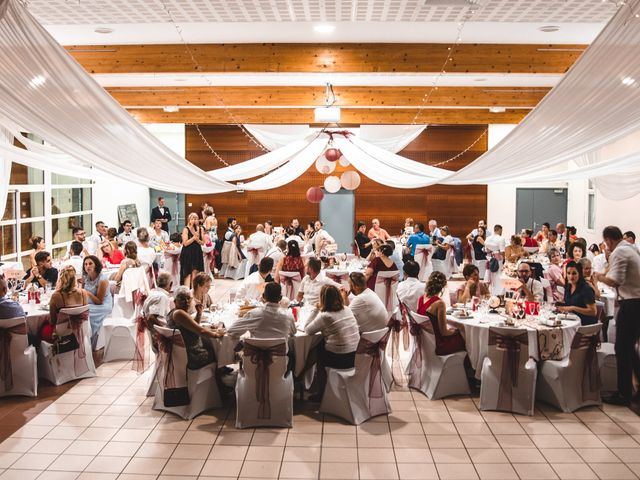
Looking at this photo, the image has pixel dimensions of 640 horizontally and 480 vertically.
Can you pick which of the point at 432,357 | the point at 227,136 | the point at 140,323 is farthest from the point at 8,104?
the point at 227,136

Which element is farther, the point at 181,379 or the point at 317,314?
the point at 317,314

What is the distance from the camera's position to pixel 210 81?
33.9ft

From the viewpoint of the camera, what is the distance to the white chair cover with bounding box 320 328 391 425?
17.4ft

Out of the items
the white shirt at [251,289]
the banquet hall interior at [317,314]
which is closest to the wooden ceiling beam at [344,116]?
the banquet hall interior at [317,314]

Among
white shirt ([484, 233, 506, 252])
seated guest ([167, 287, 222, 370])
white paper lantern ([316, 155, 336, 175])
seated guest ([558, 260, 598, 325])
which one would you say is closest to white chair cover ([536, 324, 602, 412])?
seated guest ([558, 260, 598, 325])

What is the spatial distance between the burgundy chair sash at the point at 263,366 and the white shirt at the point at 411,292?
217 cm

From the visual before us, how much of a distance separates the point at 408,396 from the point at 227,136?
12.3m

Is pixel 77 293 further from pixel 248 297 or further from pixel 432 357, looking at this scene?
pixel 432 357

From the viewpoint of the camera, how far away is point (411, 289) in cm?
690

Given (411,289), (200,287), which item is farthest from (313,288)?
(200,287)

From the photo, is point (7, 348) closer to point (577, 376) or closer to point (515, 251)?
point (577, 376)

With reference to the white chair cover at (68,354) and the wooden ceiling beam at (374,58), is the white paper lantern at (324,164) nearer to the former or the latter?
the wooden ceiling beam at (374,58)

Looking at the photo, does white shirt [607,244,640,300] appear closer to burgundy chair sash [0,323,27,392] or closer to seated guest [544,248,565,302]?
seated guest [544,248,565,302]

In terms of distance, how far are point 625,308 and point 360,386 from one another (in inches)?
90.5
